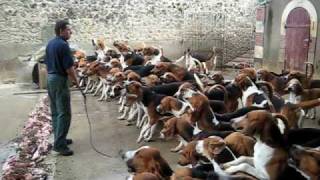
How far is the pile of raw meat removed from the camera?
227 inches

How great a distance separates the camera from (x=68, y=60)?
6.32 metres

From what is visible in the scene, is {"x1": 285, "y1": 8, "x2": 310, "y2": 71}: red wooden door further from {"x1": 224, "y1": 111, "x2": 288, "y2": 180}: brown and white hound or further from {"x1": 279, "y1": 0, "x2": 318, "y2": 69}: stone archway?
{"x1": 224, "y1": 111, "x2": 288, "y2": 180}: brown and white hound

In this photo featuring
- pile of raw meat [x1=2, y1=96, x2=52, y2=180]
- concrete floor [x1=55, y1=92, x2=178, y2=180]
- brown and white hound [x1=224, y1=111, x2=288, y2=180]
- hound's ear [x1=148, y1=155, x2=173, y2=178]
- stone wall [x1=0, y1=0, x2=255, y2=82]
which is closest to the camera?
brown and white hound [x1=224, y1=111, x2=288, y2=180]

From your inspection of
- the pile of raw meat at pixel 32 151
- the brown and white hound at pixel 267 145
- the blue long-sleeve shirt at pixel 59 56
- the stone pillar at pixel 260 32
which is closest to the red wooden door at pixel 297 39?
the stone pillar at pixel 260 32

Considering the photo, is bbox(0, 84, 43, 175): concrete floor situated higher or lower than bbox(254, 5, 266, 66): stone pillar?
lower

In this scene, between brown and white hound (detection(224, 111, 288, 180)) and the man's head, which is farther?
the man's head

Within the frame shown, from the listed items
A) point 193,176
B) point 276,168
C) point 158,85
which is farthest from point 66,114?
point 276,168

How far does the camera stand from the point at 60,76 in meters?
6.43

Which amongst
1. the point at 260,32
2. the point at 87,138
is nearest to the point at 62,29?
the point at 87,138

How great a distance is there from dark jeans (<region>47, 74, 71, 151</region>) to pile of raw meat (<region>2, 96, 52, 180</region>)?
0.29 metres

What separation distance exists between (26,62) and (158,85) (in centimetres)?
810

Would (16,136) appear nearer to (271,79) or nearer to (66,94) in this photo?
(66,94)

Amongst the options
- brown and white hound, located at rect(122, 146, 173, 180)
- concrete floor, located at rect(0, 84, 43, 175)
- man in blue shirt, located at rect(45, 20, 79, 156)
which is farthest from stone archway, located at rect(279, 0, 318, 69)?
brown and white hound, located at rect(122, 146, 173, 180)

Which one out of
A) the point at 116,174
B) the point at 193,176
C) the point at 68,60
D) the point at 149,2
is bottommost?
the point at 116,174
